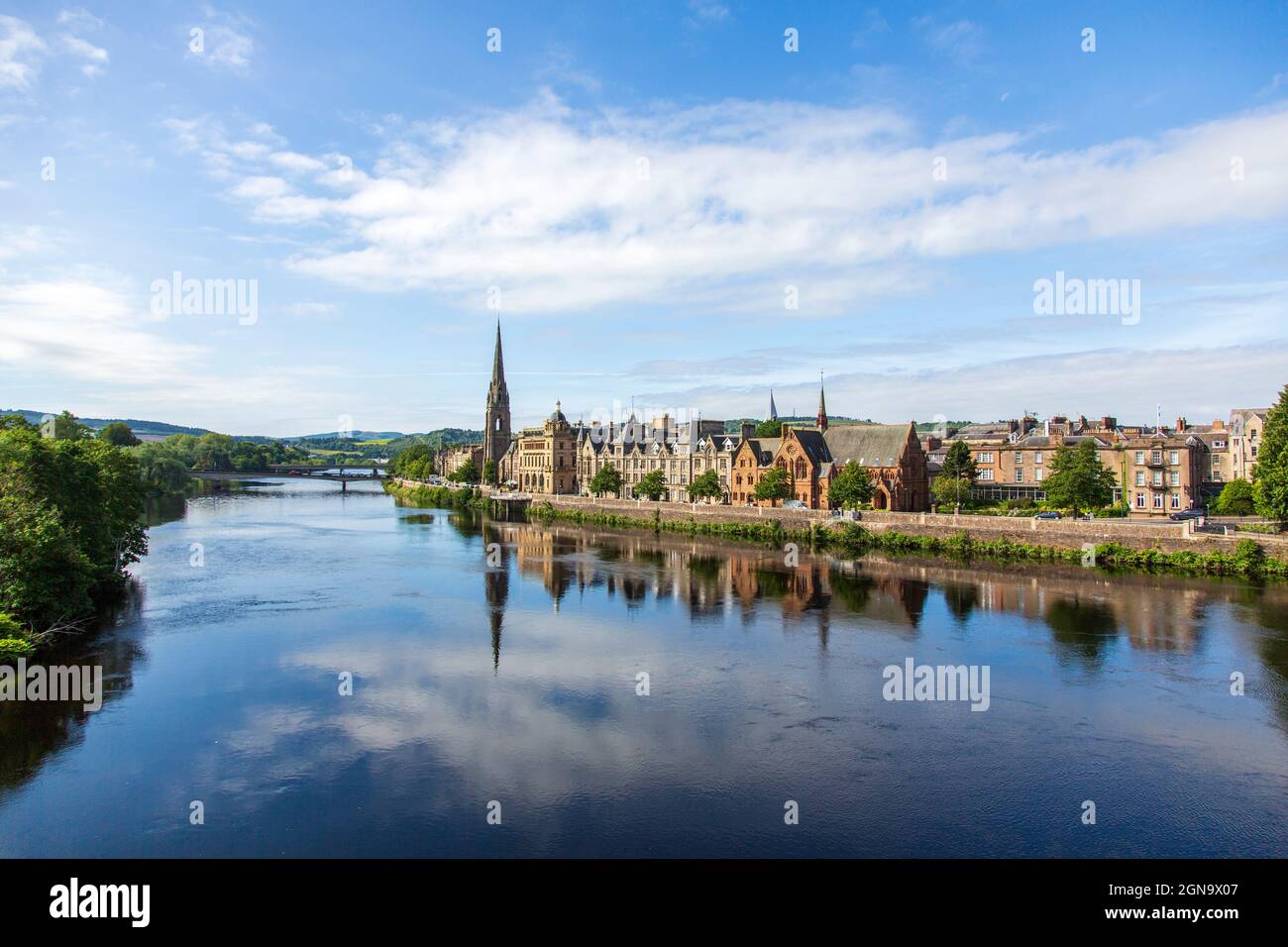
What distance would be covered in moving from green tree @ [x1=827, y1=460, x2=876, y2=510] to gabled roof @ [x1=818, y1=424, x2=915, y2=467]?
379cm

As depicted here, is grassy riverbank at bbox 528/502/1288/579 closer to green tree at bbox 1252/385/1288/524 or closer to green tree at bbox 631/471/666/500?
green tree at bbox 1252/385/1288/524

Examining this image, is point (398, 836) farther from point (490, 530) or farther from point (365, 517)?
point (365, 517)

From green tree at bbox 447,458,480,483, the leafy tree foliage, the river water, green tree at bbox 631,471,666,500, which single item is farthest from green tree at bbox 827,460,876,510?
green tree at bbox 447,458,480,483

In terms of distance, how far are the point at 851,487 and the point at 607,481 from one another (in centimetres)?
3719

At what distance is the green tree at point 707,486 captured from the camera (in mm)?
84294

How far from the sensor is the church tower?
144125mm

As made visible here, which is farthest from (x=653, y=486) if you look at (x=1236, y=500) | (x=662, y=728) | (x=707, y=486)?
(x=662, y=728)

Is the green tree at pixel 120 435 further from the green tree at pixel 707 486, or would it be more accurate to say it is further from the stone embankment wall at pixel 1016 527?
the stone embankment wall at pixel 1016 527

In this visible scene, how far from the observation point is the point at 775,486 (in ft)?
249

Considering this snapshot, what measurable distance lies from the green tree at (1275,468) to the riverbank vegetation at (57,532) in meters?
61.4

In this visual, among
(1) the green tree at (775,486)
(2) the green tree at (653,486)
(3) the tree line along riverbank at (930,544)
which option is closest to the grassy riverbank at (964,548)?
(3) the tree line along riverbank at (930,544)
